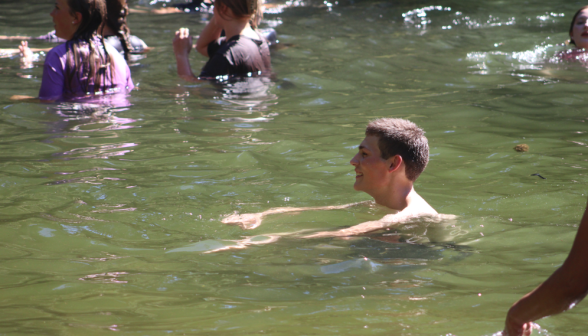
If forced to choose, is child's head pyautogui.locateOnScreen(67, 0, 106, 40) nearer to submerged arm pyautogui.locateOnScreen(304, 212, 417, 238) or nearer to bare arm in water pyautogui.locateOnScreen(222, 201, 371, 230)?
bare arm in water pyautogui.locateOnScreen(222, 201, 371, 230)

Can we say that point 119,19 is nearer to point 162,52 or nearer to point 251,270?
point 162,52

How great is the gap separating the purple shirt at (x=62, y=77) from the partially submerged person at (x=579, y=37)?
7.14 meters

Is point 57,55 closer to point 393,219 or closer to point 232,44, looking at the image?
point 232,44

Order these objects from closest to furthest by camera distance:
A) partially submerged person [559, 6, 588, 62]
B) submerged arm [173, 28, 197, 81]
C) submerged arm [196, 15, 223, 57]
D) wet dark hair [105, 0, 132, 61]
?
submerged arm [173, 28, 197, 81]
wet dark hair [105, 0, 132, 61]
submerged arm [196, 15, 223, 57]
partially submerged person [559, 6, 588, 62]

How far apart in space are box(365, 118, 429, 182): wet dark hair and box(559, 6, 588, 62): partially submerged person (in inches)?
260

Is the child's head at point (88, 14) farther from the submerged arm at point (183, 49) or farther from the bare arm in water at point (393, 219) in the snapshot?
the bare arm in water at point (393, 219)

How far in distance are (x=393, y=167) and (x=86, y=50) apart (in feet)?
10.6

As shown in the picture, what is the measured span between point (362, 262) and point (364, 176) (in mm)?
960

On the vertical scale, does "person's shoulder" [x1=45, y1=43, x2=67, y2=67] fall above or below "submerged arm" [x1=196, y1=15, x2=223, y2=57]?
below

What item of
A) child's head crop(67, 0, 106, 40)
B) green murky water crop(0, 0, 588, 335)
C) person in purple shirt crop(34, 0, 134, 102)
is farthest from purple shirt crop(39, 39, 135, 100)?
green murky water crop(0, 0, 588, 335)

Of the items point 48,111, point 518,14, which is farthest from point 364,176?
point 518,14

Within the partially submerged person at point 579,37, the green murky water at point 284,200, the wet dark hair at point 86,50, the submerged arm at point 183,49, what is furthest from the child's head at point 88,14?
the partially submerged person at point 579,37

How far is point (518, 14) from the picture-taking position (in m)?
14.0

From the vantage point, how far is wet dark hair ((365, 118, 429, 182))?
14.5 feet
